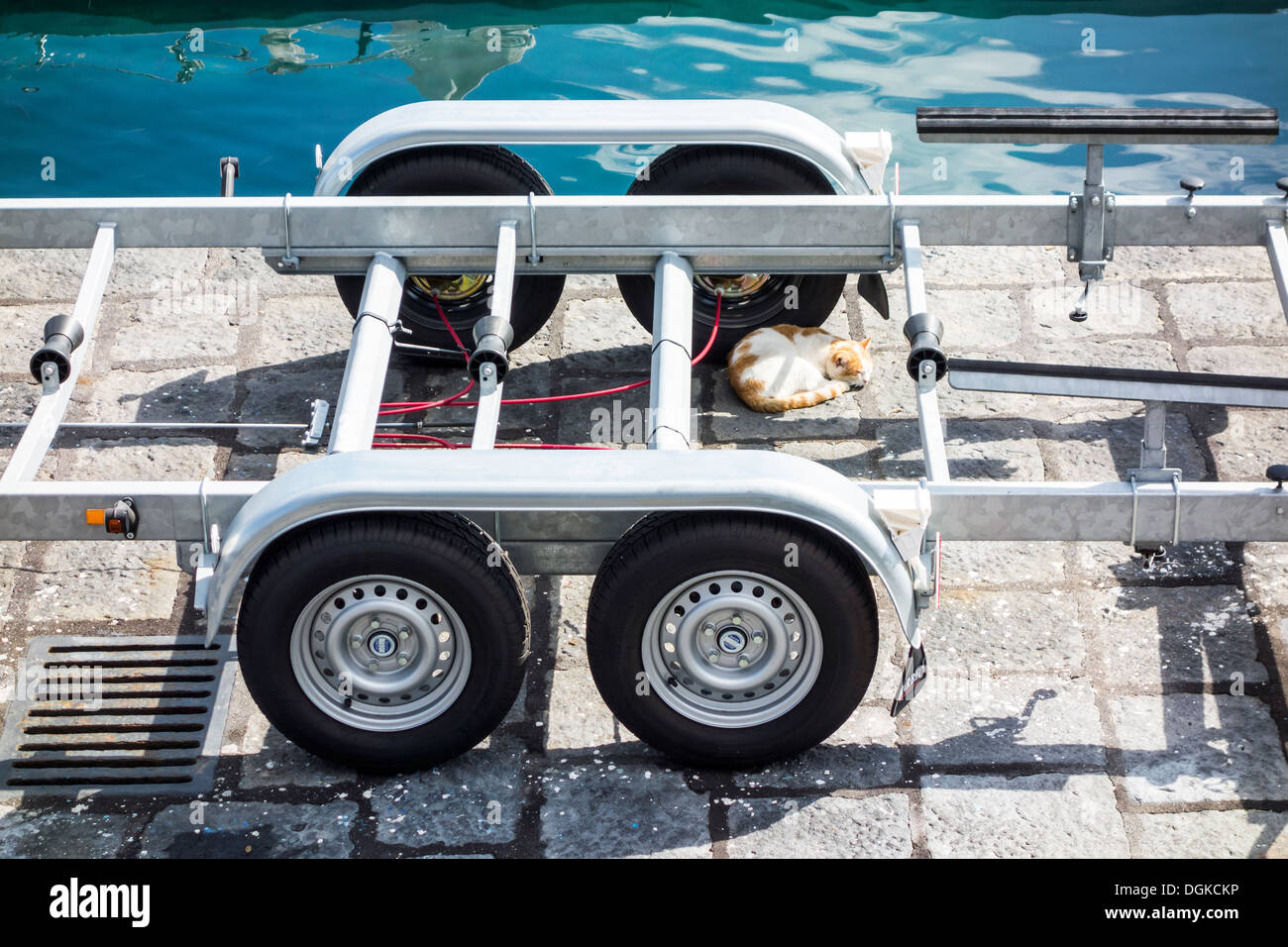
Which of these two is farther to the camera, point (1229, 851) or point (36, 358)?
point (36, 358)

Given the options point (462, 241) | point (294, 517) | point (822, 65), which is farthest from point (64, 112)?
point (294, 517)

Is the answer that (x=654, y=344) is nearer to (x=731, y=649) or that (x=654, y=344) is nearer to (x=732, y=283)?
(x=731, y=649)

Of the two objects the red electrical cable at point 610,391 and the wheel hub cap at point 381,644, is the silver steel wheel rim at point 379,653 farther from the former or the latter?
the red electrical cable at point 610,391

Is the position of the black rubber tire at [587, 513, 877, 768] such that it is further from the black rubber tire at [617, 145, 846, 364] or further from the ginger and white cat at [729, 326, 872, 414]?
the black rubber tire at [617, 145, 846, 364]

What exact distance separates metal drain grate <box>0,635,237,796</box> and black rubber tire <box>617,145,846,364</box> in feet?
6.59

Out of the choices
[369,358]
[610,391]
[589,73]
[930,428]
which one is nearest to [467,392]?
[610,391]

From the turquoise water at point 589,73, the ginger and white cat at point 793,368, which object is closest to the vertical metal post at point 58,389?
the ginger and white cat at point 793,368

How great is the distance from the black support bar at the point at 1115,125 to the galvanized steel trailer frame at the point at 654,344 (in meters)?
0.01

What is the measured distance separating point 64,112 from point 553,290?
184 inches

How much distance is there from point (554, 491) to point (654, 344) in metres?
0.98

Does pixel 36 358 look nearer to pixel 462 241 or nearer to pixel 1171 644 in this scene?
pixel 462 241

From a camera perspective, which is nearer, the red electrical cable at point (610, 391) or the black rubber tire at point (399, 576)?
the black rubber tire at point (399, 576)

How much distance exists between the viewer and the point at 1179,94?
29.1ft

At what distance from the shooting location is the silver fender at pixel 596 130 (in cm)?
514
